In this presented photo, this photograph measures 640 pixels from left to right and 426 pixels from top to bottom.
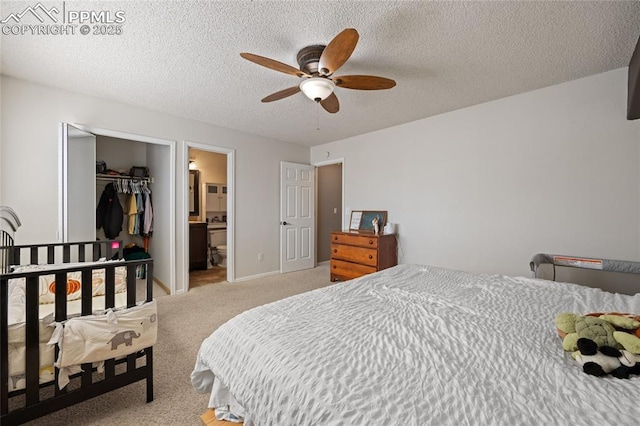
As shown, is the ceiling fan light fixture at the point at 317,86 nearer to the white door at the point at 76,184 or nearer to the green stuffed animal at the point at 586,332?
the green stuffed animal at the point at 586,332

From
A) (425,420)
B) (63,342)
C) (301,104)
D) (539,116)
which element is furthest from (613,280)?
(63,342)

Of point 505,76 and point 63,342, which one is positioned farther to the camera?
point 505,76

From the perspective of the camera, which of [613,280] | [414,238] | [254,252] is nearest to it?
[613,280]

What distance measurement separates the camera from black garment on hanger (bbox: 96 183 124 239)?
161 inches

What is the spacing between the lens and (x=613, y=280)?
7.82ft

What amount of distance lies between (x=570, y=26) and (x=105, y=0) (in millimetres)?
2934

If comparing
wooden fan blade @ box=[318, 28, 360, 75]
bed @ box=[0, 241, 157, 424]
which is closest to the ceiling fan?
wooden fan blade @ box=[318, 28, 360, 75]

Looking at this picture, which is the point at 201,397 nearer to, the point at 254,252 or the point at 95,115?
the point at 254,252

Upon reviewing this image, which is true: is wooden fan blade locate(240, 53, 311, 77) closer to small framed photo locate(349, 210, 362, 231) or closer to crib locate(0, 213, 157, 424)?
crib locate(0, 213, 157, 424)

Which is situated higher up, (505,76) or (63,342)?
(505,76)

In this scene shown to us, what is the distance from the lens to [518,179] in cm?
279

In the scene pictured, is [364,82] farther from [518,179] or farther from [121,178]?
[121,178]

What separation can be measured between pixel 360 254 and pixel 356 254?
68mm

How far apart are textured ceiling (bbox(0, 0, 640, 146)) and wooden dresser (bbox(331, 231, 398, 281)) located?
1.79 metres
